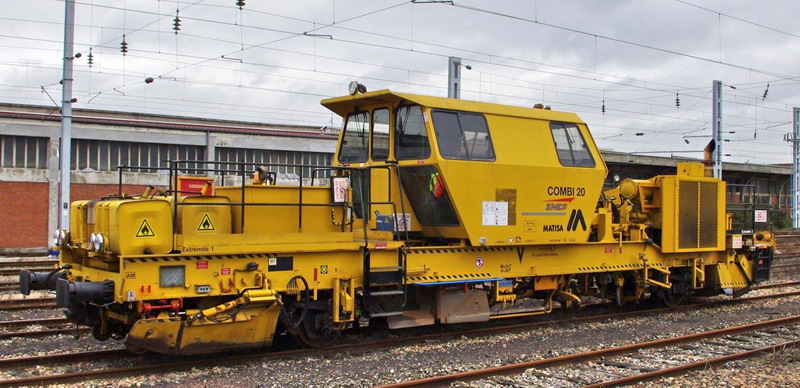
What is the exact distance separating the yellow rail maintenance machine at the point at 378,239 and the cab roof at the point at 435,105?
3cm

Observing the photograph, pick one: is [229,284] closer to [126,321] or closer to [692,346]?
[126,321]

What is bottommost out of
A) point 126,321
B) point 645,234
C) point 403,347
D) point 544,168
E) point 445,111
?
point 403,347

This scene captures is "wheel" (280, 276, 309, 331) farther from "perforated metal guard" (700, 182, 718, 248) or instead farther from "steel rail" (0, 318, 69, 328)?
"perforated metal guard" (700, 182, 718, 248)

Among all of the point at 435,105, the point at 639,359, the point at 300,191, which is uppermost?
the point at 435,105

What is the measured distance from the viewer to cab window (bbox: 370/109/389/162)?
9859 mm

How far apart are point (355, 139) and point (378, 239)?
182cm

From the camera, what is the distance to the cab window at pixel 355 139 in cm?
1020

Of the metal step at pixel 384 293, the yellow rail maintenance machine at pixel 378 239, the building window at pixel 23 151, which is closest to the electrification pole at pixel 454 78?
the yellow rail maintenance machine at pixel 378 239

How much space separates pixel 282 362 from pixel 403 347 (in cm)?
177

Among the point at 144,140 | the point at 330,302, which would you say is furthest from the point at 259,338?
the point at 144,140

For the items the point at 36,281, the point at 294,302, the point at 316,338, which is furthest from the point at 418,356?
the point at 36,281

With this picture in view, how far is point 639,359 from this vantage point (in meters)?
8.91

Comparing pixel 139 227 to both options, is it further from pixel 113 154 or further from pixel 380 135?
pixel 113 154

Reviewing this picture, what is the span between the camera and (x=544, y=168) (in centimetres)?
1016
